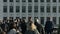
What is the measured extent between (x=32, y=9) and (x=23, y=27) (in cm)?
4187

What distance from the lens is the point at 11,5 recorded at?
58.2 meters

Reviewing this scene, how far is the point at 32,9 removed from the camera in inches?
2312

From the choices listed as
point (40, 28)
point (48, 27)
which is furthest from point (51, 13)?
point (40, 28)

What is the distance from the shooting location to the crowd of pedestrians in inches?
451

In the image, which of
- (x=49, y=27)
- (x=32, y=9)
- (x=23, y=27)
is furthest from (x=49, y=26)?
(x=32, y=9)

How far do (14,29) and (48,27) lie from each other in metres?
→ 6.64

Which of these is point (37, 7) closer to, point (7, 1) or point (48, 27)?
point (7, 1)

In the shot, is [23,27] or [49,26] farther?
[49,26]

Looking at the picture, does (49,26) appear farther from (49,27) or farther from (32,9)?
(32,9)

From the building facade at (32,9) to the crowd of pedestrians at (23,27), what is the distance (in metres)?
39.2

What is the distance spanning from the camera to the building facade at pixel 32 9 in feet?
190

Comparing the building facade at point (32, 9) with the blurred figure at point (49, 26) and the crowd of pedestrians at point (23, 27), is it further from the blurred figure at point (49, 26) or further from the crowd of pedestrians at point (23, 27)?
the crowd of pedestrians at point (23, 27)

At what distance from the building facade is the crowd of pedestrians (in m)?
39.2

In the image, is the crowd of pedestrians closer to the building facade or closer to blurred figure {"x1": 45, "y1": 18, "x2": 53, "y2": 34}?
blurred figure {"x1": 45, "y1": 18, "x2": 53, "y2": 34}
